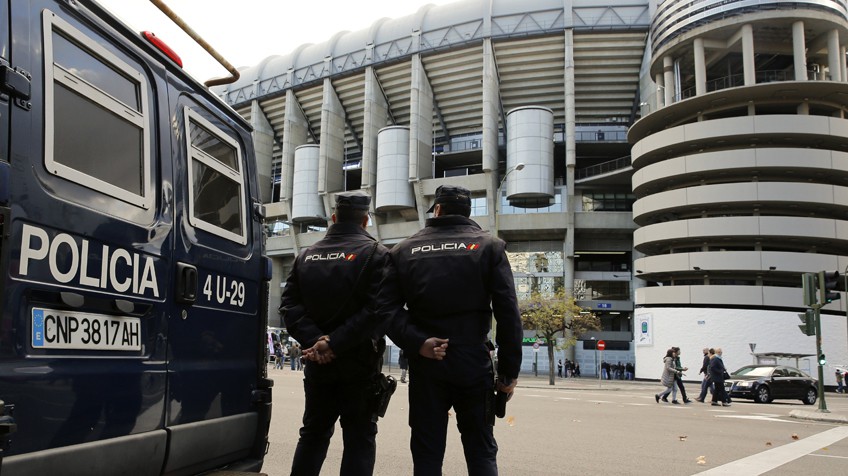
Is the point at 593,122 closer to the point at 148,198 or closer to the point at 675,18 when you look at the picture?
the point at 675,18

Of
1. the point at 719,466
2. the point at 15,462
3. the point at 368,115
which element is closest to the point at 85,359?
the point at 15,462

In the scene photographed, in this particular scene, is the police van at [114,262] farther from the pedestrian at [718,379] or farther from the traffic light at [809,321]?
the pedestrian at [718,379]

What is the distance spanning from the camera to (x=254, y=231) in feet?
13.4

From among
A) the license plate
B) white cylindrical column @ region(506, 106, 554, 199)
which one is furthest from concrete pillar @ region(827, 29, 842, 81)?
the license plate

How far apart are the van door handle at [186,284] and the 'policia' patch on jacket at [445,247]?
3.98ft

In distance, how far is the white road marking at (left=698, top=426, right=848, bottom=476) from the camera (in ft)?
20.2

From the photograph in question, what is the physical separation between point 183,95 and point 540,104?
53047 mm

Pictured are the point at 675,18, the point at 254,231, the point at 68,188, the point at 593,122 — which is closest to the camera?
the point at 68,188

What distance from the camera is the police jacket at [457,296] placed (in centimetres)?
359

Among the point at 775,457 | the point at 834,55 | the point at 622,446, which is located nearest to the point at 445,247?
the point at 622,446

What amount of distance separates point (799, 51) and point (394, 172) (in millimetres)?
28531

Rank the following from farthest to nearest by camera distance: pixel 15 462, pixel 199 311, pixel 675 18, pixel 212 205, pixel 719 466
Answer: pixel 675 18 < pixel 719 466 < pixel 212 205 < pixel 199 311 < pixel 15 462

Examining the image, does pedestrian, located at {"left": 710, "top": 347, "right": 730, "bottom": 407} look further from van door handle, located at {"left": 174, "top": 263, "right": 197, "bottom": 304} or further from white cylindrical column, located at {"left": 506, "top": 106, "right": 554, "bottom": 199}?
white cylindrical column, located at {"left": 506, "top": 106, "right": 554, "bottom": 199}

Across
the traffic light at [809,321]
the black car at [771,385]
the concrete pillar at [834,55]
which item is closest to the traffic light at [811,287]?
the traffic light at [809,321]
